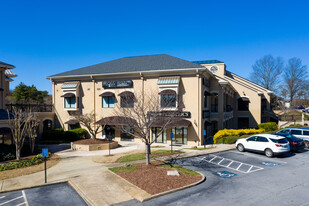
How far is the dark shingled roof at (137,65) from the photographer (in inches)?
983

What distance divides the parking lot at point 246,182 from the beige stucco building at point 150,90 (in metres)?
6.96

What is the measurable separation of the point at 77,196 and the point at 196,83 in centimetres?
1702

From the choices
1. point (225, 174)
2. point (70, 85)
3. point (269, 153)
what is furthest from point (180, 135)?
point (70, 85)

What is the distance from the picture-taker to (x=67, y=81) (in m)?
28.7

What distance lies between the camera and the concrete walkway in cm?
969

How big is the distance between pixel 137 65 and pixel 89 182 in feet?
59.8

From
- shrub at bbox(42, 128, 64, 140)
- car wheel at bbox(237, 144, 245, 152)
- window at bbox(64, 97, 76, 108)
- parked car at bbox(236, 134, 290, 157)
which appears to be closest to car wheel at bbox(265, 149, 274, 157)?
parked car at bbox(236, 134, 290, 157)

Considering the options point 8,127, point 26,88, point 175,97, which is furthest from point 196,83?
point 26,88

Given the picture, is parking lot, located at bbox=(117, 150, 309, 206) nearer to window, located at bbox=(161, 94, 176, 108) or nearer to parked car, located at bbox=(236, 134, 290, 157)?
parked car, located at bbox=(236, 134, 290, 157)

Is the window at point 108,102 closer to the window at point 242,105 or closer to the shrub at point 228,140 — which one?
the shrub at point 228,140

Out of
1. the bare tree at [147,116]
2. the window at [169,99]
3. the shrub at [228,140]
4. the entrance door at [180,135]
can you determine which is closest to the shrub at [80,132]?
the bare tree at [147,116]

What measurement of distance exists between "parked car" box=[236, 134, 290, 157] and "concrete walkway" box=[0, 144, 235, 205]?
11.7m

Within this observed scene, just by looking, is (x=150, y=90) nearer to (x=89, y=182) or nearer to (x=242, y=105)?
(x=89, y=182)

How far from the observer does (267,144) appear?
16953 mm
